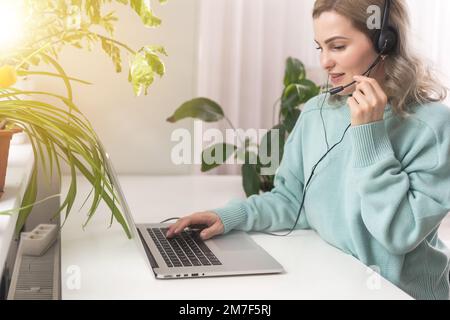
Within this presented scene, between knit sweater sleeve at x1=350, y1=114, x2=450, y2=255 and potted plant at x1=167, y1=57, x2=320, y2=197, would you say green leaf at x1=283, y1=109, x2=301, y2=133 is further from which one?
knit sweater sleeve at x1=350, y1=114, x2=450, y2=255

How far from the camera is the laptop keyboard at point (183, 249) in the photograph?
3.49 feet

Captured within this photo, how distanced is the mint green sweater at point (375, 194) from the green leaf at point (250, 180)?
0.31 metres

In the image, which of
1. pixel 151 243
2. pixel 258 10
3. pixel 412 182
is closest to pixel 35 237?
pixel 151 243

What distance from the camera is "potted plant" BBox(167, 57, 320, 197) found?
1871 mm

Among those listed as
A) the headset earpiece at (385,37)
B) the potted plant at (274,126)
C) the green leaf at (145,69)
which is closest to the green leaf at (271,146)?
the potted plant at (274,126)

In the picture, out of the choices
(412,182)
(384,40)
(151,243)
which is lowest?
(151,243)

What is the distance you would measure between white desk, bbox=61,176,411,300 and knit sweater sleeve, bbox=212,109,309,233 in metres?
0.04

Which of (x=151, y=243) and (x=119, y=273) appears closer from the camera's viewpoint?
(x=119, y=273)

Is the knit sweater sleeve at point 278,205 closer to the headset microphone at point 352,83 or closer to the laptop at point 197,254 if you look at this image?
the laptop at point 197,254

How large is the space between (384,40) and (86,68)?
1049 mm
